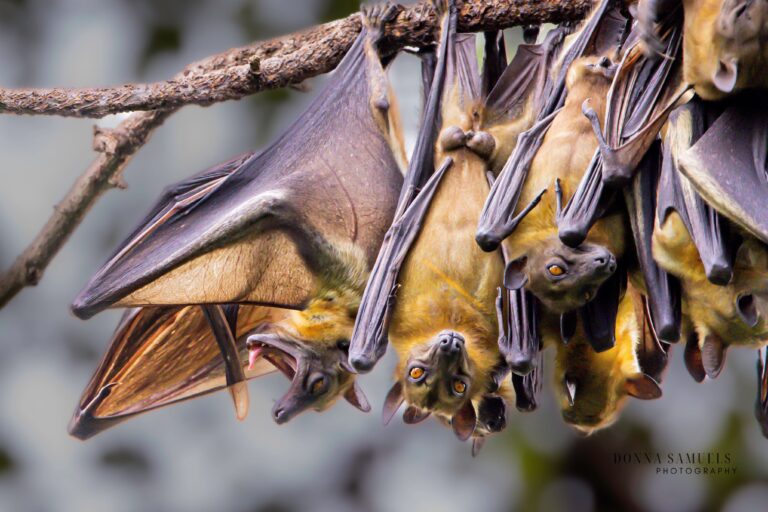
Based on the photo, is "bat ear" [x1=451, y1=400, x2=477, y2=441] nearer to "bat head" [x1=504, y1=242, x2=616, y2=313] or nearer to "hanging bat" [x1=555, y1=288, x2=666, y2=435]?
"hanging bat" [x1=555, y1=288, x2=666, y2=435]

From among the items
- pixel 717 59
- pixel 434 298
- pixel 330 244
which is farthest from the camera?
pixel 330 244

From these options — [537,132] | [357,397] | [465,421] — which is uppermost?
[537,132]

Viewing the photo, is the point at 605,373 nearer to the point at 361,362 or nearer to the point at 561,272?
the point at 561,272

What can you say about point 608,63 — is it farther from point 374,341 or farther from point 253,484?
point 253,484

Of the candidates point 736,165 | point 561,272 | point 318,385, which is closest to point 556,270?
point 561,272

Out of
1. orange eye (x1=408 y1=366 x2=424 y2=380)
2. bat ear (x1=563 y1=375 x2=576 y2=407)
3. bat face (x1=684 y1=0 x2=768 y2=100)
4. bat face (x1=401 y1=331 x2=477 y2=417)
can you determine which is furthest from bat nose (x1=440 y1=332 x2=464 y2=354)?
bat face (x1=684 y1=0 x2=768 y2=100)

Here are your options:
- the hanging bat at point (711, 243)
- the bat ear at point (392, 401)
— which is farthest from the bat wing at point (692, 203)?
the bat ear at point (392, 401)

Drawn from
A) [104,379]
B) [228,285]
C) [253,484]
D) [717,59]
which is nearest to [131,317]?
[104,379]
